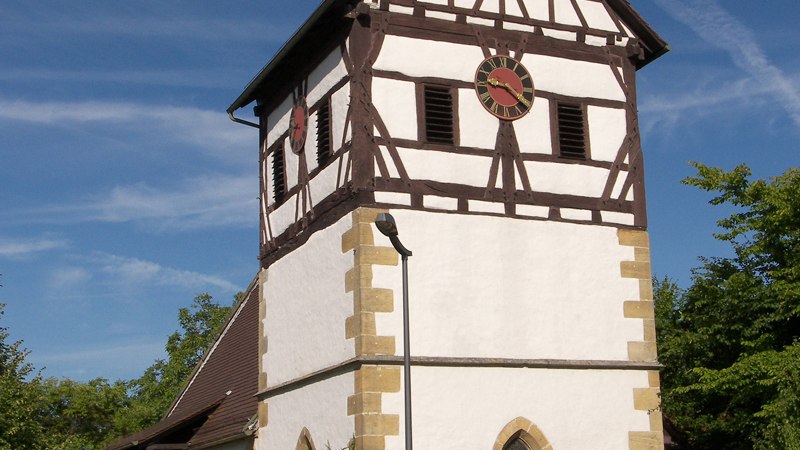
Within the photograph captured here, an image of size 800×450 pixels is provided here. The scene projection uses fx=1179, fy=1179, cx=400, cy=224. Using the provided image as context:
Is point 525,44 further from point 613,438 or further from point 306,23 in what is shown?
point 613,438

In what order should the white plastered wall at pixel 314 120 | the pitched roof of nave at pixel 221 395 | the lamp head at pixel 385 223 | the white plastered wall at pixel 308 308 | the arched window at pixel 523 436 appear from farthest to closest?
1. the pitched roof of nave at pixel 221 395
2. the white plastered wall at pixel 314 120
3. the white plastered wall at pixel 308 308
4. the arched window at pixel 523 436
5. the lamp head at pixel 385 223

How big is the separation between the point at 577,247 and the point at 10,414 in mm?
14898

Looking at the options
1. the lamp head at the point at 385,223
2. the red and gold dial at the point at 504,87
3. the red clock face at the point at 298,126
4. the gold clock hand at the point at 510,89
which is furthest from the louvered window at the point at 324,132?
the lamp head at the point at 385,223

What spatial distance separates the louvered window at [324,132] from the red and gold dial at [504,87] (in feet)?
7.85

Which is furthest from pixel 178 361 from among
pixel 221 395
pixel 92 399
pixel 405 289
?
pixel 405 289

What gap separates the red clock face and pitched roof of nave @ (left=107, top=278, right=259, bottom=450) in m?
4.86

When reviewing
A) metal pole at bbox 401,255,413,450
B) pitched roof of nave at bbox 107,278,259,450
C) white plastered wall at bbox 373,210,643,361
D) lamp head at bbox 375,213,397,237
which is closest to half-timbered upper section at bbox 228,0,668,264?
white plastered wall at bbox 373,210,643,361

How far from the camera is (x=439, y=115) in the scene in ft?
57.7

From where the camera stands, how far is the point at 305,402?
18.2m

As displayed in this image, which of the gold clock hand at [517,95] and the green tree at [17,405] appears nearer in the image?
the gold clock hand at [517,95]

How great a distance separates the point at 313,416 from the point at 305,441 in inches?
22.3

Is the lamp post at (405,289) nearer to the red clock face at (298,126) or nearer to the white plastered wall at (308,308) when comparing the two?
the white plastered wall at (308,308)

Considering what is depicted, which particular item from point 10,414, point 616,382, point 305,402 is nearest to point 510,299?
point 616,382

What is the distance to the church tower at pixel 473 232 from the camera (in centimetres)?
1658
